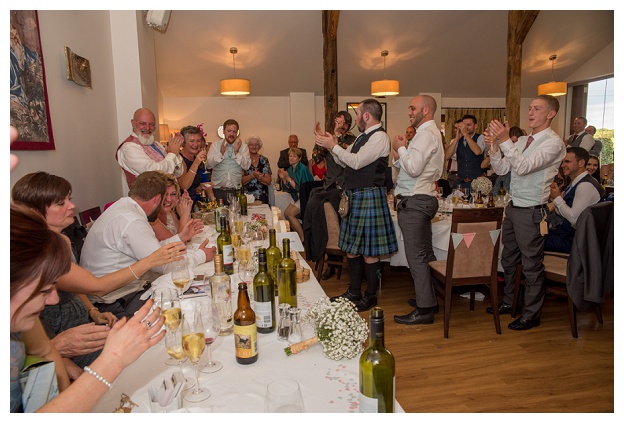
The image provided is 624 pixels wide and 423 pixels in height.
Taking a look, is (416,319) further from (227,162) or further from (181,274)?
(227,162)

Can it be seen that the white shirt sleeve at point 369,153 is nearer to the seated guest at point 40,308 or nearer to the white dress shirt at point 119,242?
the white dress shirt at point 119,242

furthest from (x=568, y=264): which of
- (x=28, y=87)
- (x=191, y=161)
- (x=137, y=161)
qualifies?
(x=28, y=87)

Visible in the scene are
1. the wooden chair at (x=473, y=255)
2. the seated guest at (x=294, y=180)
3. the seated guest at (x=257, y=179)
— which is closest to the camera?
the wooden chair at (x=473, y=255)

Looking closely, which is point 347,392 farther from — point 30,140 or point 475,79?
point 475,79

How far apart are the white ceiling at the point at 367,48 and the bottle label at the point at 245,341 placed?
23.1 feet

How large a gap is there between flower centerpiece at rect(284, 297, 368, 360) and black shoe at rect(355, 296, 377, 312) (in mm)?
2301

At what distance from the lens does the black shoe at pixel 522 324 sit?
124 inches

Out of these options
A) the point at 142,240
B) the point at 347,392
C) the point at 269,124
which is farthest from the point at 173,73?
the point at 347,392

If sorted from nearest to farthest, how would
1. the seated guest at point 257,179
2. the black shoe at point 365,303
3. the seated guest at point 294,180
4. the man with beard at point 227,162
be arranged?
1. the black shoe at point 365,303
2. the man with beard at point 227,162
3. the seated guest at point 257,179
4. the seated guest at point 294,180

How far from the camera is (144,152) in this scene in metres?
3.45

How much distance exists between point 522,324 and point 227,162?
11.1 ft

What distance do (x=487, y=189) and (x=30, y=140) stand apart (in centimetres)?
401

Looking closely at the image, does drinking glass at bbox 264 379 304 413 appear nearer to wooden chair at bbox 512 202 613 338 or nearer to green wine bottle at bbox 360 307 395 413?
green wine bottle at bbox 360 307 395 413

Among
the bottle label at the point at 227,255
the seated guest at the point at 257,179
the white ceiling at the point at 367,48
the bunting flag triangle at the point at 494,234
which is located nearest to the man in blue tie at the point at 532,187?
the bunting flag triangle at the point at 494,234
